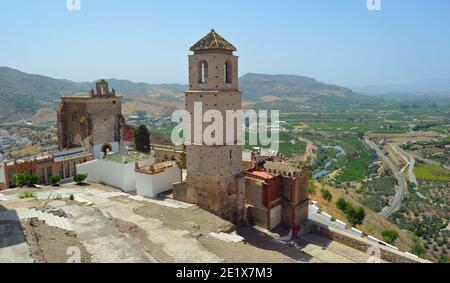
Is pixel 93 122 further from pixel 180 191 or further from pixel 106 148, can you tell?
pixel 180 191

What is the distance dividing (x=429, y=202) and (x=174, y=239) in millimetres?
45268

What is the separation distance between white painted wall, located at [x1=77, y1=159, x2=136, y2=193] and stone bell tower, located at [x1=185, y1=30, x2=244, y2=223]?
4229 mm

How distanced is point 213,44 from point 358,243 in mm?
10337

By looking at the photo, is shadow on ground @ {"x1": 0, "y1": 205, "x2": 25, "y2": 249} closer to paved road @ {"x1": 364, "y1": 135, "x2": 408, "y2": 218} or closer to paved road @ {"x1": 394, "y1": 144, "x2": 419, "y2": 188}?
paved road @ {"x1": 364, "y1": 135, "x2": 408, "y2": 218}

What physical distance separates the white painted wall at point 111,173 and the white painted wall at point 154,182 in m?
1.31

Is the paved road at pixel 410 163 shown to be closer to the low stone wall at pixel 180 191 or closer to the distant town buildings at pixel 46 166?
the low stone wall at pixel 180 191

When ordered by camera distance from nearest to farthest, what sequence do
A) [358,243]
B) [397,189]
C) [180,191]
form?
[358,243]
[180,191]
[397,189]

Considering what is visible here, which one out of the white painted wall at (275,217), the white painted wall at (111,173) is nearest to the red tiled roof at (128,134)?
the white painted wall at (111,173)

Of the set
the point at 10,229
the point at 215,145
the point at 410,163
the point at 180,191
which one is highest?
the point at 215,145

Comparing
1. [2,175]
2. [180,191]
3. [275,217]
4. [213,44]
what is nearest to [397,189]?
[275,217]

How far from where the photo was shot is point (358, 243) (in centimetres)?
1741

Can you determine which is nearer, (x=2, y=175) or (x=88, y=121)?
(x=2, y=175)

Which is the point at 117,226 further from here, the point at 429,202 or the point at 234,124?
the point at 429,202
